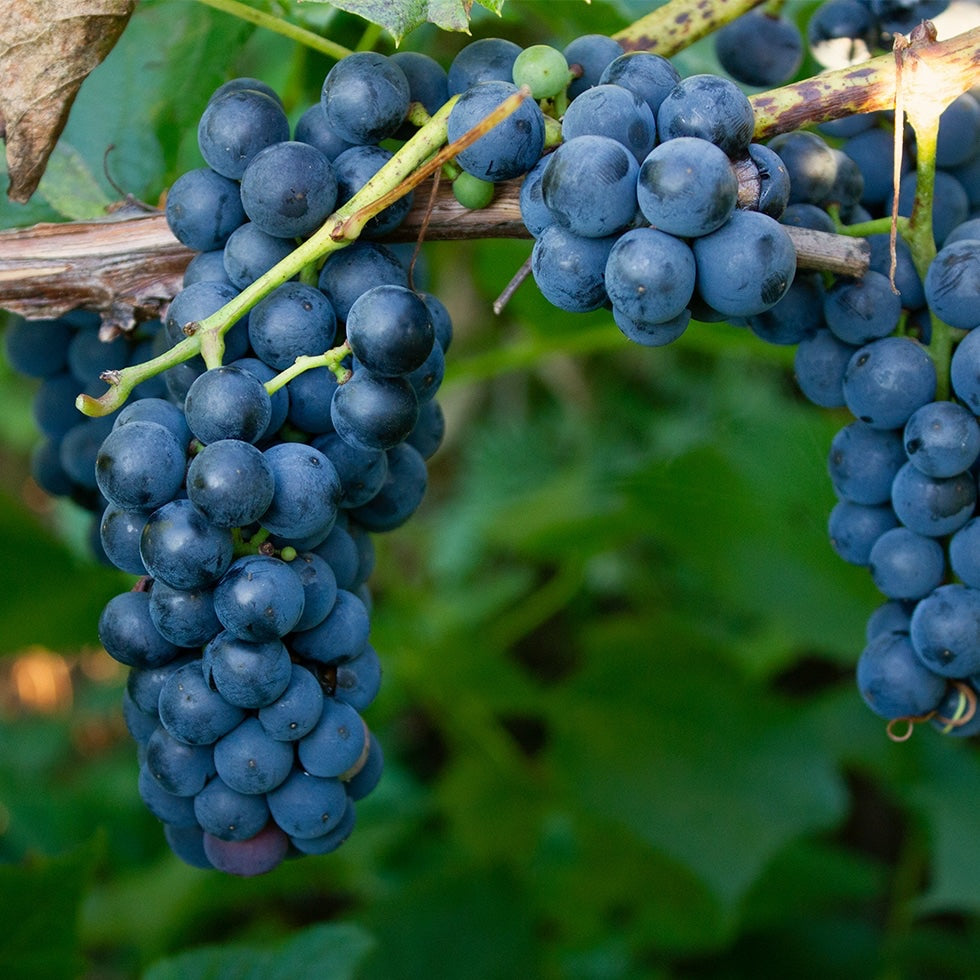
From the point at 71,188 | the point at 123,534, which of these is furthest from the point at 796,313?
the point at 71,188

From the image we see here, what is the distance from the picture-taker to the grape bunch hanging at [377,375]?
1.90 feet

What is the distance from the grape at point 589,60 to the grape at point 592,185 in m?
0.15

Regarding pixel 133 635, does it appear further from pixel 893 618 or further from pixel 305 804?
pixel 893 618

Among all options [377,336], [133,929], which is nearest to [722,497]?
[377,336]

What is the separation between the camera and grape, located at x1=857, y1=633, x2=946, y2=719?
0.73m

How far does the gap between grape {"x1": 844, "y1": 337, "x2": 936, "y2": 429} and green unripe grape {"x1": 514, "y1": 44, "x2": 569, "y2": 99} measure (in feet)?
0.91

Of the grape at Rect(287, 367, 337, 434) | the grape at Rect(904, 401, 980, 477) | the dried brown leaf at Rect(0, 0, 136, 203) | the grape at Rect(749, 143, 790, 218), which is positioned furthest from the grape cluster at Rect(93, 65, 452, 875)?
the grape at Rect(904, 401, 980, 477)

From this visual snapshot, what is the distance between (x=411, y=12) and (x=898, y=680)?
55 cm

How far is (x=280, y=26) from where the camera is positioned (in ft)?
2.83

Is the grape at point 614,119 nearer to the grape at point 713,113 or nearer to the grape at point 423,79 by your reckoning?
the grape at point 713,113

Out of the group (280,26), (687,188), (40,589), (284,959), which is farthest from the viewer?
(40,589)

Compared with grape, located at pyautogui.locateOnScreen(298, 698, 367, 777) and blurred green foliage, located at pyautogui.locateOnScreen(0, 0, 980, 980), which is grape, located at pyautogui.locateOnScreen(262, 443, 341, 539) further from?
blurred green foliage, located at pyautogui.locateOnScreen(0, 0, 980, 980)

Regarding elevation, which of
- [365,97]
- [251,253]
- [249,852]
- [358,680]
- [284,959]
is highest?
[365,97]

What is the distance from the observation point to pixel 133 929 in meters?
1.61
